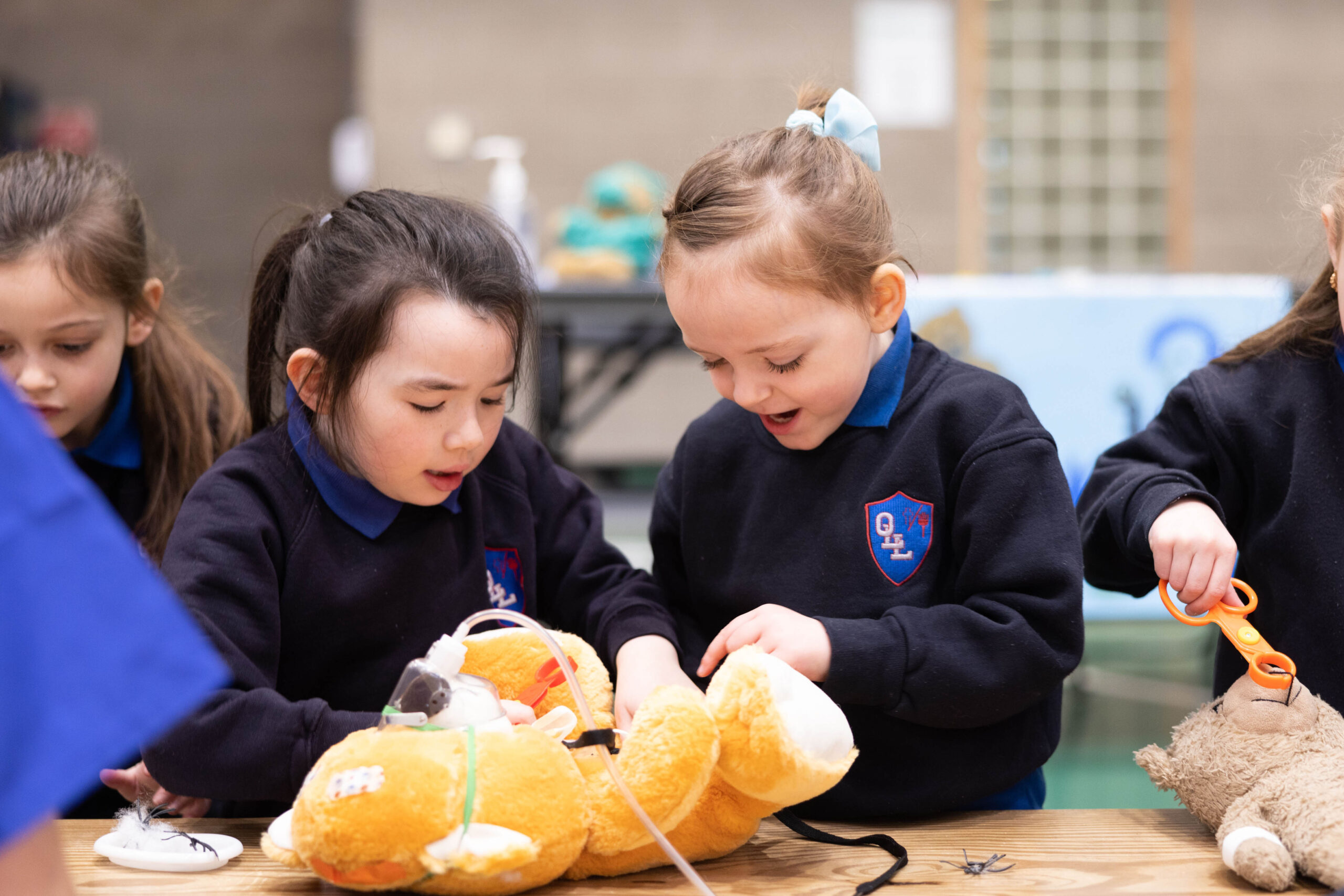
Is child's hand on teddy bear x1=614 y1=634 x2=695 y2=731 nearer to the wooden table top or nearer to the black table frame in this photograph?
the wooden table top

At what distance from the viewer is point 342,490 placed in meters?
0.95

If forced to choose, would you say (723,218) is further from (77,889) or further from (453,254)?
(77,889)

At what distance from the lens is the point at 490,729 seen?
731mm

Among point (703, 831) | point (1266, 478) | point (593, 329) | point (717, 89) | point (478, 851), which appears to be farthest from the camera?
point (717, 89)

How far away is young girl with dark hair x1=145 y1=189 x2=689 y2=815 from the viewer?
0.82m

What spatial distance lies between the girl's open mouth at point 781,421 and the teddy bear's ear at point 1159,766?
0.37m

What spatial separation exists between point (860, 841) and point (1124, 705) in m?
1.96

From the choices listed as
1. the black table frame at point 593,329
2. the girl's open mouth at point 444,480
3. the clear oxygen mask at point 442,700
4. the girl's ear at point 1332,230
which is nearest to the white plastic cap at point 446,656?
the clear oxygen mask at point 442,700

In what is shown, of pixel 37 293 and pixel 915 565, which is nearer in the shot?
pixel 915 565

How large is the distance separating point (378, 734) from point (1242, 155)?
17.6 feet

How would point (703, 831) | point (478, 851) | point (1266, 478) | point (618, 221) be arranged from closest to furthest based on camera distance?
1. point (478, 851)
2. point (703, 831)
3. point (1266, 478)
4. point (618, 221)

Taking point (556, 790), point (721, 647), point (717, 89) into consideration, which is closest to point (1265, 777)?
point (721, 647)

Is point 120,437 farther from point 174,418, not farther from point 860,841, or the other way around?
point 860,841

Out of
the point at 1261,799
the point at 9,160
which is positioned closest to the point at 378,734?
the point at 1261,799
